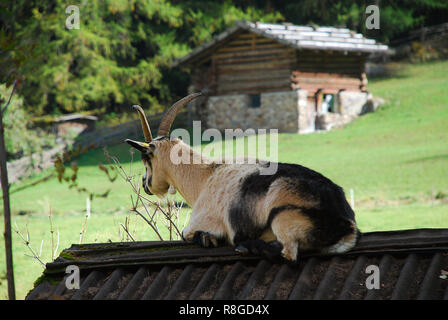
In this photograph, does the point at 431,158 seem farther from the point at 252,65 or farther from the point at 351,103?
the point at 252,65

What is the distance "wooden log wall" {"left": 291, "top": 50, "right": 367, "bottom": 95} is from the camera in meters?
36.2

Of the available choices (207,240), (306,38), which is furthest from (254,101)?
(207,240)

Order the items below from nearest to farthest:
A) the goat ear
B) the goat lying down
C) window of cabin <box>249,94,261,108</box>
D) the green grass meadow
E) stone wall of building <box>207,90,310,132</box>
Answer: the goat lying down → the goat ear → the green grass meadow → stone wall of building <box>207,90,310,132</box> → window of cabin <box>249,94,261,108</box>

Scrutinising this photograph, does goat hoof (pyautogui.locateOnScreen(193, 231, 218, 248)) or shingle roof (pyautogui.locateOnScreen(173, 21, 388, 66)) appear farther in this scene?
shingle roof (pyautogui.locateOnScreen(173, 21, 388, 66))

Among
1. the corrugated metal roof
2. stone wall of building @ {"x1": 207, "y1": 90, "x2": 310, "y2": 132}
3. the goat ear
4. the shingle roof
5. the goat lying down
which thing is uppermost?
the shingle roof

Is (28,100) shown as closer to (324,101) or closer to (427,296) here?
(324,101)

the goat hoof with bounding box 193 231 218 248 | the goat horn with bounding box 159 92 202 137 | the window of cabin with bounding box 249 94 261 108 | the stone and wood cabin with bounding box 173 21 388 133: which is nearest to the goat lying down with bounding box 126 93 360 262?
the goat hoof with bounding box 193 231 218 248

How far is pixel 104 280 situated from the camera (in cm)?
564

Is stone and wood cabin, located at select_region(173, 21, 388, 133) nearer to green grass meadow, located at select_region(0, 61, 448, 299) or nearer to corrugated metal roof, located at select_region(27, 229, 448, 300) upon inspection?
green grass meadow, located at select_region(0, 61, 448, 299)

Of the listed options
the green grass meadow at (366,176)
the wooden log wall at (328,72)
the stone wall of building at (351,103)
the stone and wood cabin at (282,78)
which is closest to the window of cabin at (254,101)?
the stone and wood cabin at (282,78)

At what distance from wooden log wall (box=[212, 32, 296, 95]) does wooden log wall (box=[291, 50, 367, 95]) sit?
0.69 m

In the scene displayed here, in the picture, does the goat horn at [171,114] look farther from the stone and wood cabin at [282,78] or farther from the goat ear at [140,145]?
the stone and wood cabin at [282,78]

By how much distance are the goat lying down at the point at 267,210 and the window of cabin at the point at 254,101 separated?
30905 millimetres
